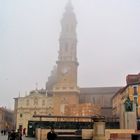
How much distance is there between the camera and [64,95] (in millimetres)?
97500

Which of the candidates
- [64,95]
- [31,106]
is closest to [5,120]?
[31,106]

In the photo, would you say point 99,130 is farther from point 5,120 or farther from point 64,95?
point 5,120

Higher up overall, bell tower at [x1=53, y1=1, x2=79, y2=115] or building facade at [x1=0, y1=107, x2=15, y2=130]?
bell tower at [x1=53, y1=1, x2=79, y2=115]

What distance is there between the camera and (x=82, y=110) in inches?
3526

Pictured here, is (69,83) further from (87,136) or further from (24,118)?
(87,136)

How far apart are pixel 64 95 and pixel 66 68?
774cm

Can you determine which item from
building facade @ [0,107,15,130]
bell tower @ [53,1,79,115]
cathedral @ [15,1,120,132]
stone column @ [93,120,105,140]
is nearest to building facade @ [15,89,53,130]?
cathedral @ [15,1,120,132]

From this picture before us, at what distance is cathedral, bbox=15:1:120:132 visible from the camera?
9606 cm

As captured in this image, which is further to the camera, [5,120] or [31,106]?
[5,120]

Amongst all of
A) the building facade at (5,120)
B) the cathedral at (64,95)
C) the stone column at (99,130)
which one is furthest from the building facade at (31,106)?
the stone column at (99,130)

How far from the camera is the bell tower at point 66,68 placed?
9688cm

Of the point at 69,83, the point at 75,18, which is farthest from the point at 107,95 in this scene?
the point at 75,18

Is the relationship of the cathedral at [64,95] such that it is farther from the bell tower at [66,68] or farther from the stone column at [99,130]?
the stone column at [99,130]

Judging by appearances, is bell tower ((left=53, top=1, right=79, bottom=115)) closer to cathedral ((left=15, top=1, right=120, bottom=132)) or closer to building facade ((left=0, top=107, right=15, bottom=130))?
cathedral ((left=15, top=1, right=120, bottom=132))
